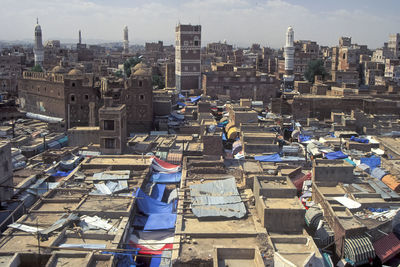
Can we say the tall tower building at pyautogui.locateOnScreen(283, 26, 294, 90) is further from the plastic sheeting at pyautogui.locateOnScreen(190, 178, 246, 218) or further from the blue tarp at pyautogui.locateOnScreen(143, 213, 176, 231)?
the blue tarp at pyautogui.locateOnScreen(143, 213, 176, 231)

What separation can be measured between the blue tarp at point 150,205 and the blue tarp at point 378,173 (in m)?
11.9

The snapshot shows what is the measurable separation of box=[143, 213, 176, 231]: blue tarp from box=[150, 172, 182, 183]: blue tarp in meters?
3.98

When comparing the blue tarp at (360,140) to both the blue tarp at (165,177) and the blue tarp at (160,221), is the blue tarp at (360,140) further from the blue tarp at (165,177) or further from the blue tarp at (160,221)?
the blue tarp at (160,221)

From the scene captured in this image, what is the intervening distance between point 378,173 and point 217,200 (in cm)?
1095

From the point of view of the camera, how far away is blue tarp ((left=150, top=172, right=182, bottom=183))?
20.6m

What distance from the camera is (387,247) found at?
619 inches

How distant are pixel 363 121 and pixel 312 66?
115 ft

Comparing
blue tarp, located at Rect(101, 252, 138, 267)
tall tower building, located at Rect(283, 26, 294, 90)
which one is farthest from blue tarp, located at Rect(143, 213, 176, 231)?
tall tower building, located at Rect(283, 26, 294, 90)

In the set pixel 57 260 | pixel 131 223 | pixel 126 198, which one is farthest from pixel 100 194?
pixel 57 260

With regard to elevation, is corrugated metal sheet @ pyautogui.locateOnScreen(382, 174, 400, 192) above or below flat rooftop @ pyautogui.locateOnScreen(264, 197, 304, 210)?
below

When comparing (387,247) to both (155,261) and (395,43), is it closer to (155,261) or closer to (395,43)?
(155,261)

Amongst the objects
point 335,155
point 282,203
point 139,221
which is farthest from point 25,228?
point 335,155

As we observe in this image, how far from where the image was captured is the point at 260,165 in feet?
71.4

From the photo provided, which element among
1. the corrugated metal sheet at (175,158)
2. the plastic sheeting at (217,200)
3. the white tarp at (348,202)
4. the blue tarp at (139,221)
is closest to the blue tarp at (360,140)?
the white tarp at (348,202)
